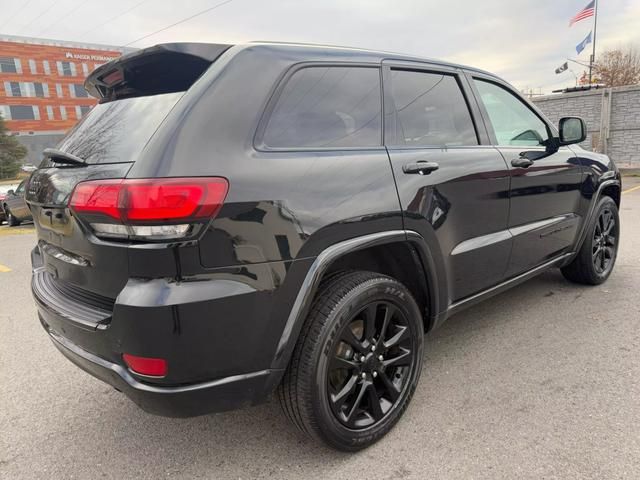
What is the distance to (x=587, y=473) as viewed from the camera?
6.45 ft

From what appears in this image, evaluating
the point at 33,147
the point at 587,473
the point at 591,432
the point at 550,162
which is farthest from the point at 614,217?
the point at 33,147

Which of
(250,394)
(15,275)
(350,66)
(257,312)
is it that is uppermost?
(350,66)

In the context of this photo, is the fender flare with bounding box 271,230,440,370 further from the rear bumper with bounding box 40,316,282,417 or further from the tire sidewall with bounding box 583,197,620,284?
the tire sidewall with bounding box 583,197,620,284

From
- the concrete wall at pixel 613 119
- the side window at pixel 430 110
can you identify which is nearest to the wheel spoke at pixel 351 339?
the side window at pixel 430 110

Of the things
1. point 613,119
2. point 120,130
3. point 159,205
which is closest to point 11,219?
point 120,130

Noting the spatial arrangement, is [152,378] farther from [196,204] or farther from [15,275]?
[15,275]

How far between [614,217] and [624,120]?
14.3 m

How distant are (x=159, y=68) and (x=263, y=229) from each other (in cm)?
88

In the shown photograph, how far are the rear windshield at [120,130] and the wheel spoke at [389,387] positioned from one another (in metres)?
1.50

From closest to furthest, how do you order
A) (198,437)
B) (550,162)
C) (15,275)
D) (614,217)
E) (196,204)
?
(196,204) < (198,437) < (550,162) < (614,217) < (15,275)

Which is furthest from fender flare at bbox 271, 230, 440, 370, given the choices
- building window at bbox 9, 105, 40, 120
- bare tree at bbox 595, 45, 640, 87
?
building window at bbox 9, 105, 40, 120

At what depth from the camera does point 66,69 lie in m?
56.3

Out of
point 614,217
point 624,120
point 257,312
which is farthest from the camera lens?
point 624,120

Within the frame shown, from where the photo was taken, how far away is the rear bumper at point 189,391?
68.2 inches
